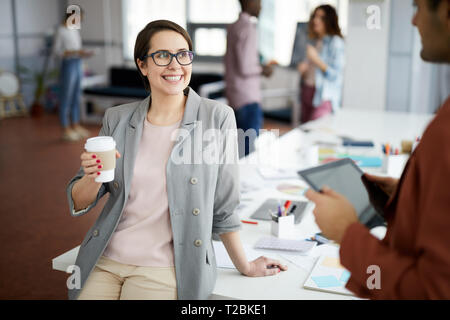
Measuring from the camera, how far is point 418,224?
0.82 meters

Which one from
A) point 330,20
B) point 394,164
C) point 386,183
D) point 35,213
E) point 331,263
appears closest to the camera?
point 386,183

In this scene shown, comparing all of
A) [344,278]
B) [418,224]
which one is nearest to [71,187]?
[344,278]

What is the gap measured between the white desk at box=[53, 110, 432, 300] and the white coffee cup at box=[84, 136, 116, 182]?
0.45 meters

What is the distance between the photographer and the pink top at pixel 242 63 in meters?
3.56

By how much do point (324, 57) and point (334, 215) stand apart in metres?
2.88

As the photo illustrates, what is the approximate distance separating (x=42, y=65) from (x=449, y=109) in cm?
868

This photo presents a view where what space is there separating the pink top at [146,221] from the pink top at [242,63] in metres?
2.26

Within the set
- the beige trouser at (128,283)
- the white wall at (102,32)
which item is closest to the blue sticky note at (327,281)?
the beige trouser at (128,283)

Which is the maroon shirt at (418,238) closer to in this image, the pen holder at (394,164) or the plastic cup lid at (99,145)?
the plastic cup lid at (99,145)

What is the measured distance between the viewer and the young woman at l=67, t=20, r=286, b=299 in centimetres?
142

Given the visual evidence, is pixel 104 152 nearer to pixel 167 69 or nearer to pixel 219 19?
pixel 167 69
